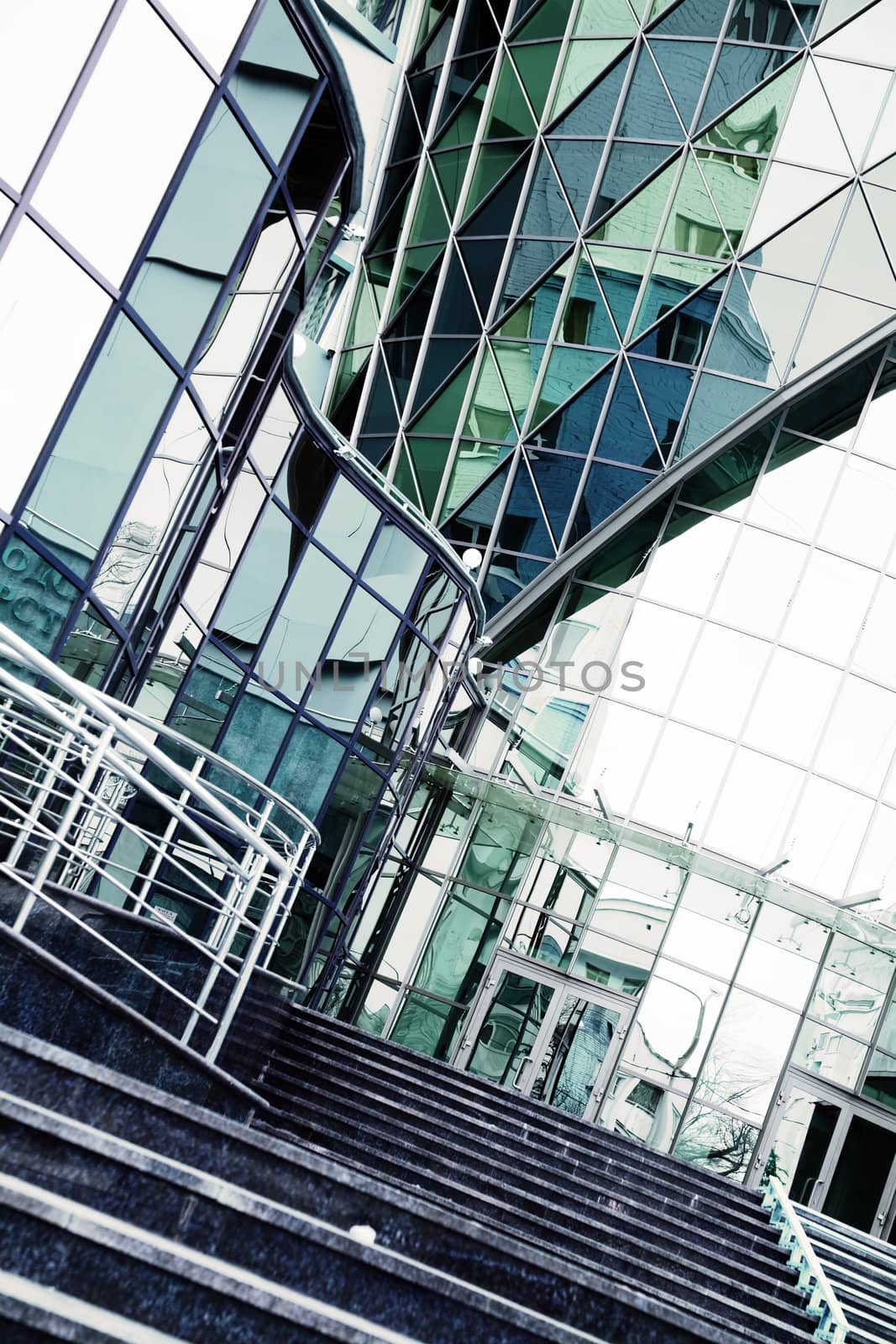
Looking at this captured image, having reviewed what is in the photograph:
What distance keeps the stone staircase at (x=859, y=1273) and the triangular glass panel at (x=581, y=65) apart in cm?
2033

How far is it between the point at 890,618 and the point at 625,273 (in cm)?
792

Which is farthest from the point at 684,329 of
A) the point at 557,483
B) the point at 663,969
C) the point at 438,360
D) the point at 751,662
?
the point at 663,969

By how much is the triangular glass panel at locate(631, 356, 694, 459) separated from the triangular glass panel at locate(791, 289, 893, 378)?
6.49ft

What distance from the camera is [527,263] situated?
25.3m

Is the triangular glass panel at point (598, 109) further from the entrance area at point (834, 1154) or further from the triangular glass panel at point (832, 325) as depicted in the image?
the entrance area at point (834, 1154)

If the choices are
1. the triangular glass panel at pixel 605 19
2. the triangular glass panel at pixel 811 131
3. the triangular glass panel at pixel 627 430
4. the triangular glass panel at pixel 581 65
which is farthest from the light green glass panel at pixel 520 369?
the triangular glass panel at pixel 605 19

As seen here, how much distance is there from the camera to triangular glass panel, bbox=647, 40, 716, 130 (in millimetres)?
23719

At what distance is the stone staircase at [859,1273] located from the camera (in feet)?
34.0

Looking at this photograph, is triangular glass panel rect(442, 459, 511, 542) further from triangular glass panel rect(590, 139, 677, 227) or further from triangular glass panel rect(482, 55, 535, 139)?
triangular glass panel rect(482, 55, 535, 139)

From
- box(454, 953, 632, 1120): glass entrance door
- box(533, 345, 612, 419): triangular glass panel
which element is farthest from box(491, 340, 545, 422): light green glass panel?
box(454, 953, 632, 1120): glass entrance door

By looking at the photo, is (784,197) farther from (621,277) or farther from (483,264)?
(483,264)

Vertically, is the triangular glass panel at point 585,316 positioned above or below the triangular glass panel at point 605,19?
below

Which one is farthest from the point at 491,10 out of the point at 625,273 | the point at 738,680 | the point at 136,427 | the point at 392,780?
the point at 136,427

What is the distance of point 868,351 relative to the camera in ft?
76.4
